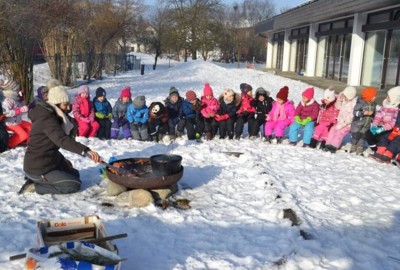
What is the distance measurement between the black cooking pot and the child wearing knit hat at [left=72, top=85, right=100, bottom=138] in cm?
332

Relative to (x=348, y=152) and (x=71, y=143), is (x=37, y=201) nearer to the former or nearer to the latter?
(x=71, y=143)

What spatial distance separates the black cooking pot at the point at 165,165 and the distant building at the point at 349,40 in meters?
12.2

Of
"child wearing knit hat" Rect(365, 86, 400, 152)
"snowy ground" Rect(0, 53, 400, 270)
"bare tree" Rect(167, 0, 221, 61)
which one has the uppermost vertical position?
"bare tree" Rect(167, 0, 221, 61)

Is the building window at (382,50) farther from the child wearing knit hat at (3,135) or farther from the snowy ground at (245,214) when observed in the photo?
the child wearing knit hat at (3,135)

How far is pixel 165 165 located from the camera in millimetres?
4680

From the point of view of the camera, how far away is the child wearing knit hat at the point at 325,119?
25.3 ft

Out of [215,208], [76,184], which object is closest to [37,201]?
[76,184]

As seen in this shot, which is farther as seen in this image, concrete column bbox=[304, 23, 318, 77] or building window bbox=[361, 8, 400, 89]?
concrete column bbox=[304, 23, 318, 77]

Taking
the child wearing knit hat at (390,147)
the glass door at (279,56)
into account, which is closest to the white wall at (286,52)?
the glass door at (279,56)

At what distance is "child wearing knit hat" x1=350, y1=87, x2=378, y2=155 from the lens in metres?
7.37

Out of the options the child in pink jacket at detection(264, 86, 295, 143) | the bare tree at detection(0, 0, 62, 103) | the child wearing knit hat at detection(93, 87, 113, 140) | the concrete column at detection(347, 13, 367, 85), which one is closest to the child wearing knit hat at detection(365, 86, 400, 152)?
the child in pink jacket at detection(264, 86, 295, 143)

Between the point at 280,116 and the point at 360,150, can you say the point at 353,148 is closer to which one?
the point at 360,150

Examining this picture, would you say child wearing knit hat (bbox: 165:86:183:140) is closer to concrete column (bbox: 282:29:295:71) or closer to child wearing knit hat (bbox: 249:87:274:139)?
child wearing knit hat (bbox: 249:87:274:139)

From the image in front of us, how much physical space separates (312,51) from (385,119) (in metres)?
18.4
